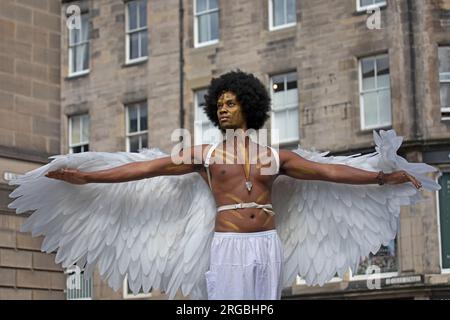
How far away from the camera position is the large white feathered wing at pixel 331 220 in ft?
23.7

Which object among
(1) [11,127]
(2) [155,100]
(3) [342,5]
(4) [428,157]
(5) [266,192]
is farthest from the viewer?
(2) [155,100]

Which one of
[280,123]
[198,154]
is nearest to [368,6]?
[280,123]

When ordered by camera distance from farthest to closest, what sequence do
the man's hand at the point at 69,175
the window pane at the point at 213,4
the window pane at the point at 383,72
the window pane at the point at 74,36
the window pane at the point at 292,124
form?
the window pane at the point at 74,36 → the window pane at the point at 213,4 → the window pane at the point at 292,124 → the window pane at the point at 383,72 → the man's hand at the point at 69,175

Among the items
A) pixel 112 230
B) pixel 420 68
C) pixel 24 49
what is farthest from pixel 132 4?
pixel 112 230

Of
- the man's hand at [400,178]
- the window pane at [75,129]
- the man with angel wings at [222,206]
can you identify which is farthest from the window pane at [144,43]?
the man's hand at [400,178]

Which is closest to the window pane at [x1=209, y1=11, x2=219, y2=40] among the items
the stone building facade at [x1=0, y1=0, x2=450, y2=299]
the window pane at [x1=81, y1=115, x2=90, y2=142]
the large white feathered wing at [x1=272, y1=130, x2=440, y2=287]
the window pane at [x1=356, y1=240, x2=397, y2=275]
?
the stone building facade at [x1=0, y1=0, x2=450, y2=299]

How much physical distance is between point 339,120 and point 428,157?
235 cm

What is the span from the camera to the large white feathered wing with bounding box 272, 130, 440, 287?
23.7ft

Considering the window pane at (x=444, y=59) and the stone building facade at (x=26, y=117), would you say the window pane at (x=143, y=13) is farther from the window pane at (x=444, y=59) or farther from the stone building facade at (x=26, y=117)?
the stone building facade at (x=26, y=117)

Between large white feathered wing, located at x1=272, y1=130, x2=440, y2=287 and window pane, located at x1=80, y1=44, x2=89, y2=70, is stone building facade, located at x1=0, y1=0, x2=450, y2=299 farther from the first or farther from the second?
large white feathered wing, located at x1=272, y1=130, x2=440, y2=287

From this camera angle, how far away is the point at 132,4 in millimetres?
30094

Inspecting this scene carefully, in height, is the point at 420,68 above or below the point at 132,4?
below

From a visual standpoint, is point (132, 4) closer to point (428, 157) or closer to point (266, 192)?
point (428, 157)

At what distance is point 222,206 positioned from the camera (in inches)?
275
